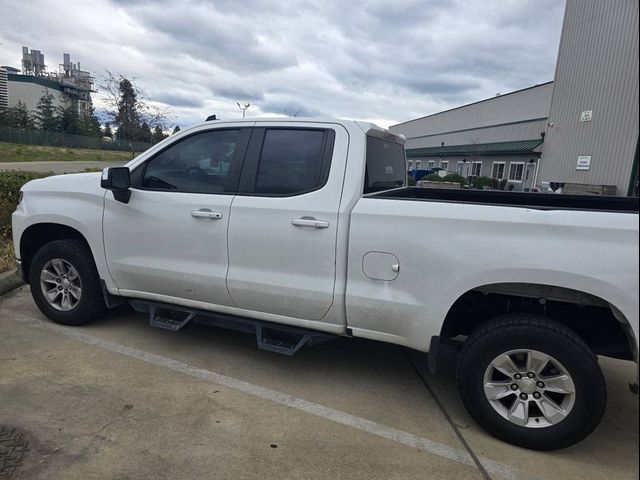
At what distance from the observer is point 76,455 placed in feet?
8.75

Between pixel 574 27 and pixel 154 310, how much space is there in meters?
4.34

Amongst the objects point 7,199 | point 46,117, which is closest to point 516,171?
point 7,199

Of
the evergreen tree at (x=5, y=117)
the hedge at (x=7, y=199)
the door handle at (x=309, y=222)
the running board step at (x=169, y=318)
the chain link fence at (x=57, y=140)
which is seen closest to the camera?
the door handle at (x=309, y=222)

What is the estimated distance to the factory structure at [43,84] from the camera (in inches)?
2931

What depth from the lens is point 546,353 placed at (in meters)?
2.79

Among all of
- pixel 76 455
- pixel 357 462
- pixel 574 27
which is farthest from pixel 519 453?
pixel 574 27

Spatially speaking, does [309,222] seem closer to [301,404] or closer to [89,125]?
[301,404]

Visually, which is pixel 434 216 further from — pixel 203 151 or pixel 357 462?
pixel 203 151

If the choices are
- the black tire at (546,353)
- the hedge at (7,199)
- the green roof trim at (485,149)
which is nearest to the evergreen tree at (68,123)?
the green roof trim at (485,149)

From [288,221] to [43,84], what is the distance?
90.9m

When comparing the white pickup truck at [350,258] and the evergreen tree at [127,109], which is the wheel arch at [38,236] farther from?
the evergreen tree at [127,109]

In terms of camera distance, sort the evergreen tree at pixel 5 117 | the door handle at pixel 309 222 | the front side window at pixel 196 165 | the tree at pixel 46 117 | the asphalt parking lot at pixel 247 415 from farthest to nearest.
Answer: the tree at pixel 46 117
the evergreen tree at pixel 5 117
the front side window at pixel 196 165
the door handle at pixel 309 222
the asphalt parking lot at pixel 247 415

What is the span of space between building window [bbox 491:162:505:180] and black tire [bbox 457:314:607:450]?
32.1 meters

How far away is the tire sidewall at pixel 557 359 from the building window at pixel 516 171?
29.7 meters
